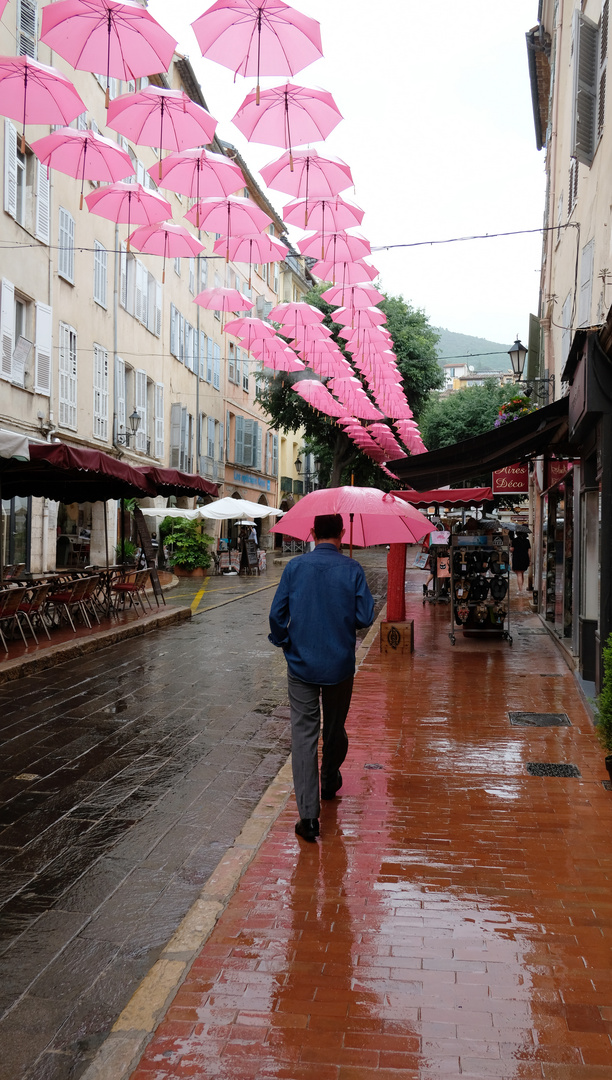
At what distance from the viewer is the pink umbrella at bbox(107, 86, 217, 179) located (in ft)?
25.5

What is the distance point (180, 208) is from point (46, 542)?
1702cm

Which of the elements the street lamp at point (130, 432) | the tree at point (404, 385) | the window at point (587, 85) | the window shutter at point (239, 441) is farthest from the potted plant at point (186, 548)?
the window at point (587, 85)

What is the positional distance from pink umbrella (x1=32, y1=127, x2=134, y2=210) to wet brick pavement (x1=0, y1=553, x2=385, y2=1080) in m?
5.09

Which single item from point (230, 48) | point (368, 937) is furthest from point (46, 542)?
point (368, 937)

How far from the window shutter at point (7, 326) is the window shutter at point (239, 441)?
81.9ft

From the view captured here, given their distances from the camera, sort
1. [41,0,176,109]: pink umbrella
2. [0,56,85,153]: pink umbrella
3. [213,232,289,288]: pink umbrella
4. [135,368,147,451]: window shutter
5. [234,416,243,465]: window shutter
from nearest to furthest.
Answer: [41,0,176,109]: pink umbrella
[0,56,85,153]: pink umbrella
[213,232,289,288]: pink umbrella
[135,368,147,451]: window shutter
[234,416,243,465]: window shutter

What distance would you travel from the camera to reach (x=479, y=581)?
45.4 ft

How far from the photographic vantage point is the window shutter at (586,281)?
1042 cm

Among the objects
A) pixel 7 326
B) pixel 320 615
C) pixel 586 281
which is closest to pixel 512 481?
pixel 586 281

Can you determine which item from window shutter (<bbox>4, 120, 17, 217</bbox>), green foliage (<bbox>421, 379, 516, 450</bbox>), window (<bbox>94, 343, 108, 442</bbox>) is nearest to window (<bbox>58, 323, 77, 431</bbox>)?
window (<bbox>94, 343, 108, 442</bbox>)

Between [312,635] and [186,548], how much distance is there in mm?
25150

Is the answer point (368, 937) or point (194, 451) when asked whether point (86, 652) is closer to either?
point (368, 937)

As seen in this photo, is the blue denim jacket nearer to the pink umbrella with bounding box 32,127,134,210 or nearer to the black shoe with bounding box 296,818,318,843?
the black shoe with bounding box 296,818,318,843

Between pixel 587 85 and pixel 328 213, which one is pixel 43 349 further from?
pixel 587 85
